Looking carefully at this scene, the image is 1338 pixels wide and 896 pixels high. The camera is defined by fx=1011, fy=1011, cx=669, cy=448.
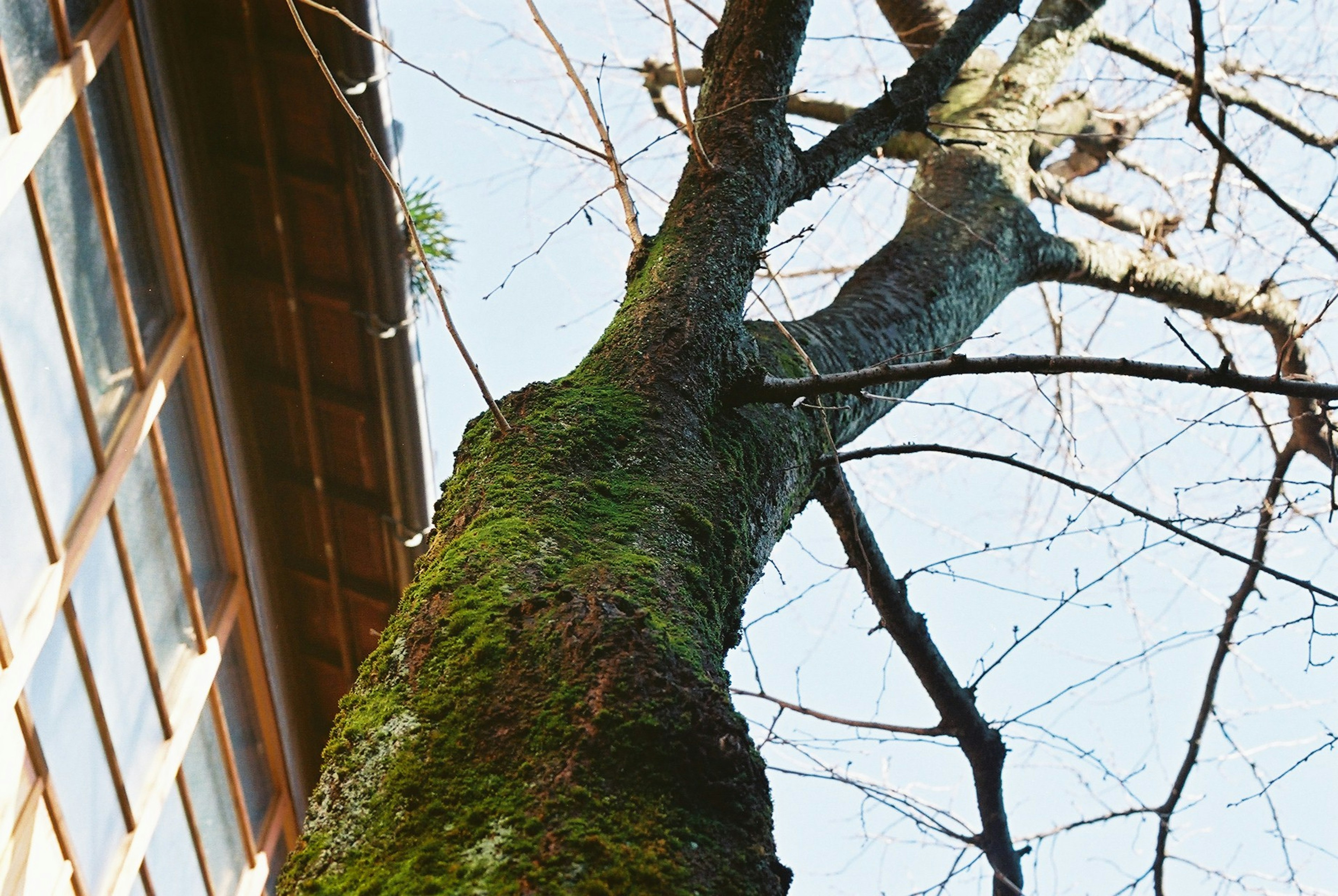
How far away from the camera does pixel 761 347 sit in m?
2.14

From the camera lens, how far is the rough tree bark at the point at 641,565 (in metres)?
0.96

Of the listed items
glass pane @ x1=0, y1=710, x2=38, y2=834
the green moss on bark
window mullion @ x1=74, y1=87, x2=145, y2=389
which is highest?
window mullion @ x1=74, y1=87, x2=145, y2=389

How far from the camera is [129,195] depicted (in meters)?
3.92

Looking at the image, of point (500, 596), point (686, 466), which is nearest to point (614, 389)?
point (686, 466)

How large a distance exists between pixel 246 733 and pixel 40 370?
2397mm

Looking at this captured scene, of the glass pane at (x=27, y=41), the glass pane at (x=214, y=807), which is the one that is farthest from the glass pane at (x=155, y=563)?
the glass pane at (x=27, y=41)

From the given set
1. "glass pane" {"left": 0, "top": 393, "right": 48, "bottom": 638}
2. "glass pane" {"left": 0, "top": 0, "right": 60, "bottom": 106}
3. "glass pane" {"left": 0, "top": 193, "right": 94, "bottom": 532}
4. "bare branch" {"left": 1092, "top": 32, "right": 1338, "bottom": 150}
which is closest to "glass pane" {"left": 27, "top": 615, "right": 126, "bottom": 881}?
"glass pane" {"left": 0, "top": 393, "right": 48, "bottom": 638}

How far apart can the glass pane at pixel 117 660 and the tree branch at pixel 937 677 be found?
2684 millimetres

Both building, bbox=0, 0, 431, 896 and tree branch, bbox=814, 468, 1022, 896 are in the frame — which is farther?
building, bbox=0, 0, 431, 896

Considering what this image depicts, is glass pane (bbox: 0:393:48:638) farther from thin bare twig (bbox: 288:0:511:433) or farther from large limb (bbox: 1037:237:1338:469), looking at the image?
large limb (bbox: 1037:237:1338:469)

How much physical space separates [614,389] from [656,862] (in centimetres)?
84

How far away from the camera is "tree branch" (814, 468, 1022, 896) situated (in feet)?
7.32

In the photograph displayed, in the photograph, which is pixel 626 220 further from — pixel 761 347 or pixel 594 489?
pixel 594 489

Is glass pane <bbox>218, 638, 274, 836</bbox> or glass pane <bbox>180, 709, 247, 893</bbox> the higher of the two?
glass pane <bbox>218, 638, 274, 836</bbox>
